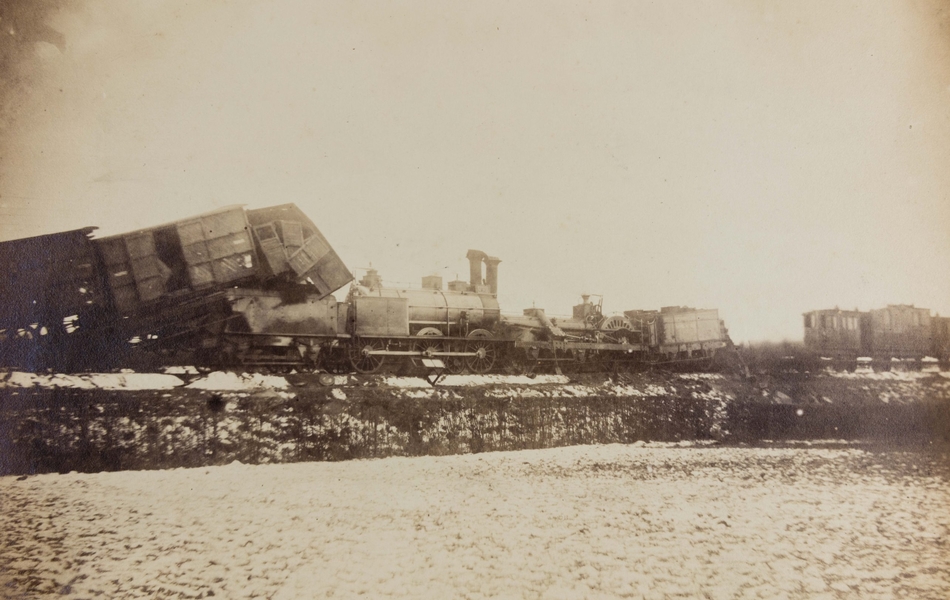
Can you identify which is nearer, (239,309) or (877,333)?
(239,309)

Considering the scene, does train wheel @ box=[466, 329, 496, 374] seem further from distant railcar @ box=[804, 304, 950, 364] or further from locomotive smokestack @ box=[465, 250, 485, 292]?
distant railcar @ box=[804, 304, 950, 364]

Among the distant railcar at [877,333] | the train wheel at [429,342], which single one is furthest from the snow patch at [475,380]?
the distant railcar at [877,333]

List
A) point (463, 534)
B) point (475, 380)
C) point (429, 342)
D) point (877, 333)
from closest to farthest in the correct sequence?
1. point (463, 534)
2. point (475, 380)
3. point (429, 342)
4. point (877, 333)

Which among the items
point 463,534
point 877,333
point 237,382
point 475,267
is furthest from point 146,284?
point 877,333

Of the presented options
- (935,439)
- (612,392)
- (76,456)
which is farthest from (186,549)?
(935,439)

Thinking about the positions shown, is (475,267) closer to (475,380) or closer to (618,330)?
(475,380)

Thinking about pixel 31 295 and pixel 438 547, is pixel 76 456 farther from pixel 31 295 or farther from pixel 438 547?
pixel 438 547

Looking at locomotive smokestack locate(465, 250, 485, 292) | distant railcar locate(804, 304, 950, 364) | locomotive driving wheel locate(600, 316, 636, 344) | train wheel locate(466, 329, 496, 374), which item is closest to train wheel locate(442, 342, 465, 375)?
train wheel locate(466, 329, 496, 374)
